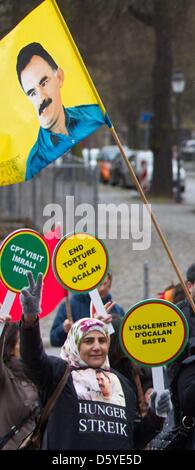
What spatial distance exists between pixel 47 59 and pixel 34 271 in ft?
3.32

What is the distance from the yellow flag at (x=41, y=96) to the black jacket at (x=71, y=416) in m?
1.04

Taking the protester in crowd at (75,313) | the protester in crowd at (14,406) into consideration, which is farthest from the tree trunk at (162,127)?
the protester in crowd at (14,406)

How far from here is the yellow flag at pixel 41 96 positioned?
497 centimetres

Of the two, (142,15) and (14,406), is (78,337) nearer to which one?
(14,406)

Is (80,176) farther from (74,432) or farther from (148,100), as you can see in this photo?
(148,100)

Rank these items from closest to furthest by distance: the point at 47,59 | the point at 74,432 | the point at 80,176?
the point at 74,432 < the point at 47,59 < the point at 80,176

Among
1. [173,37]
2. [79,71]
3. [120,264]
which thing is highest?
[173,37]

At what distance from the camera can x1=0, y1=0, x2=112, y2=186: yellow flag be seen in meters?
4.97

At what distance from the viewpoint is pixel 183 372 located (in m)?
4.38

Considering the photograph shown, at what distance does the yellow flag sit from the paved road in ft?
16.8

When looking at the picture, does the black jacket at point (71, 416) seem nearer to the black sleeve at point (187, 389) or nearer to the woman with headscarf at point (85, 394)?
Result: the woman with headscarf at point (85, 394)

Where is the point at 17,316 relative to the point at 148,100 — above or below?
below

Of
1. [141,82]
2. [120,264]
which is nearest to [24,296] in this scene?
[120,264]

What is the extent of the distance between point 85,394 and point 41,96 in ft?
4.98
